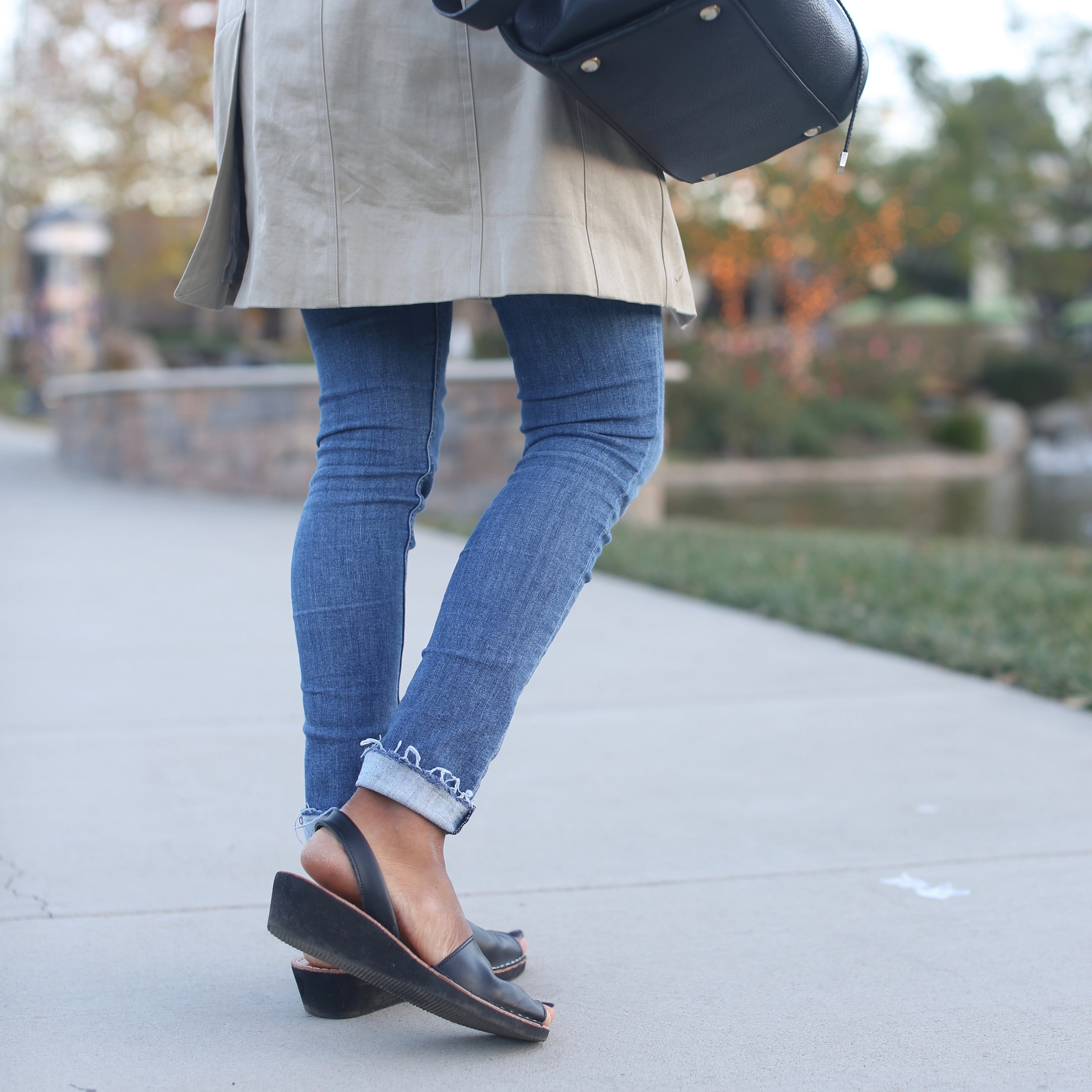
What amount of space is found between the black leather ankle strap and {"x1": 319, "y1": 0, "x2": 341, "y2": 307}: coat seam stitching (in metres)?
0.53

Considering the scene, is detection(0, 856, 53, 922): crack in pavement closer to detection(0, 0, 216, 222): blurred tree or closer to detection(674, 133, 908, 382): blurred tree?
detection(0, 0, 216, 222): blurred tree

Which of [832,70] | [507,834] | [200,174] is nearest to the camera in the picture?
[832,70]

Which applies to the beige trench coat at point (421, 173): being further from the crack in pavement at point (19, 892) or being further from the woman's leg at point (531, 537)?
the crack in pavement at point (19, 892)

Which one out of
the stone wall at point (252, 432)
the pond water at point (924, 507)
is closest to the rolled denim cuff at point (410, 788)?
the stone wall at point (252, 432)

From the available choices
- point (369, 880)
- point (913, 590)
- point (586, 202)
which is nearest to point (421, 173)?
point (586, 202)

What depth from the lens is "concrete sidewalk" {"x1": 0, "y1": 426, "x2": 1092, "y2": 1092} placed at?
124 centimetres

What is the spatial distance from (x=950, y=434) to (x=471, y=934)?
17310mm

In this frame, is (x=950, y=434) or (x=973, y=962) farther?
(x=950, y=434)

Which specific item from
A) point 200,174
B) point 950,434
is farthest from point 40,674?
point 950,434

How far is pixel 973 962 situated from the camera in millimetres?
1463

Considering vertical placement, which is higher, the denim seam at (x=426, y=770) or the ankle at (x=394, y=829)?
the denim seam at (x=426, y=770)

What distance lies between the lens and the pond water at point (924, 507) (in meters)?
8.58

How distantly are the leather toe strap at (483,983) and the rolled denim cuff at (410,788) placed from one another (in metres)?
0.12

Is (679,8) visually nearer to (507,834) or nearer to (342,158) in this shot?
(342,158)
